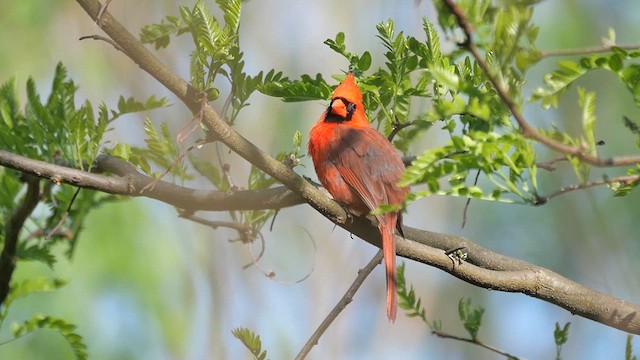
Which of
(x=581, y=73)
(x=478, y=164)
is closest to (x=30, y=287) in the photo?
(x=478, y=164)

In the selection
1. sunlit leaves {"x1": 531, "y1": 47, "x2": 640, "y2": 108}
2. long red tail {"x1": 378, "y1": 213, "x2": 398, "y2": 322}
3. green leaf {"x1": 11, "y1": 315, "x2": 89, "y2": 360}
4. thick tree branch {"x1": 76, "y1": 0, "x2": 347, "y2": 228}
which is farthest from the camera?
green leaf {"x1": 11, "y1": 315, "x2": 89, "y2": 360}

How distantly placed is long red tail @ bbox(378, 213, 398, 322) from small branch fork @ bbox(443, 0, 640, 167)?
3.49 ft

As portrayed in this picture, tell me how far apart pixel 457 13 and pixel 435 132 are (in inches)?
150

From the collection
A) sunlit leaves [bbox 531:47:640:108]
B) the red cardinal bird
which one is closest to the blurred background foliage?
the red cardinal bird

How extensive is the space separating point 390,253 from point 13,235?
44.6 inches

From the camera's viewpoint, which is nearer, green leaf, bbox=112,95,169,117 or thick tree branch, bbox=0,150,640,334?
thick tree branch, bbox=0,150,640,334

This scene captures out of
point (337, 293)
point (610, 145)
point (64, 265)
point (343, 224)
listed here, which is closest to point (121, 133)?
point (64, 265)

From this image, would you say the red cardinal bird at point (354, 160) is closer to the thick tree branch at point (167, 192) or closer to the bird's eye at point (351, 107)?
the bird's eye at point (351, 107)

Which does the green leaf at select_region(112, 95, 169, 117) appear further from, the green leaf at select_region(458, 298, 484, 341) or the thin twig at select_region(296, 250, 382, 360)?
the green leaf at select_region(458, 298, 484, 341)

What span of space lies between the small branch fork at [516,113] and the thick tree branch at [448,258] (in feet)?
2.54

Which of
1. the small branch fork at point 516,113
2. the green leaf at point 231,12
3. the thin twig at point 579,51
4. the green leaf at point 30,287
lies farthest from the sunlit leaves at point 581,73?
the green leaf at point 30,287

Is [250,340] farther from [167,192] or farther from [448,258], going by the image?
[448,258]

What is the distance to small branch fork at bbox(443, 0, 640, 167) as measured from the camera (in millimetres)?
1313

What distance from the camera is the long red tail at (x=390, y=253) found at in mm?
2544
